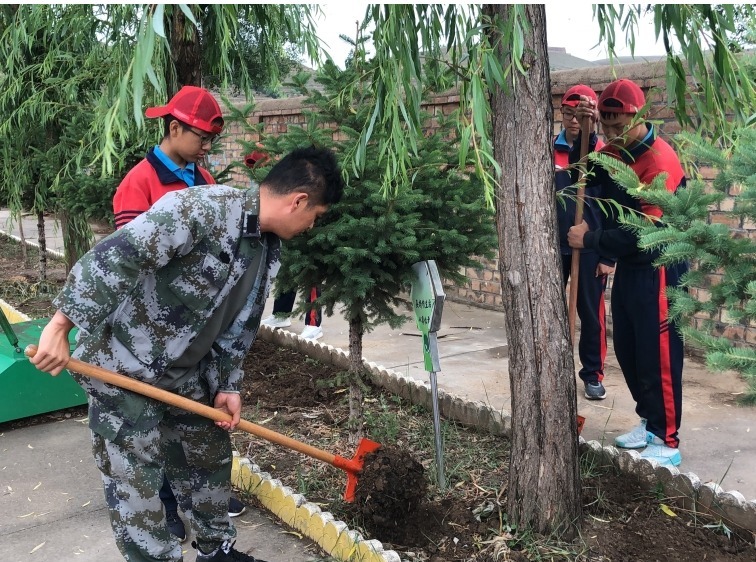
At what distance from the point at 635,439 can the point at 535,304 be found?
59.0 inches

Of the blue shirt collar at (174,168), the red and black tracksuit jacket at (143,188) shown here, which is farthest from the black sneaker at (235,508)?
the blue shirt collar at (174,168)

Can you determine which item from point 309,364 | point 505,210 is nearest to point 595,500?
point 505,210

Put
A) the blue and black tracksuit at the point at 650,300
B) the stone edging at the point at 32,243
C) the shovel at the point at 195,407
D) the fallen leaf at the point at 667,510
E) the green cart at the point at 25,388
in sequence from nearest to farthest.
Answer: the shovel at the point at 195,407
the fallen leaf at the point at 667,510
the blue and black tracksuit at the point at 650,300
the green cart at the point at 25,388
the stone edging at the point at 32,243

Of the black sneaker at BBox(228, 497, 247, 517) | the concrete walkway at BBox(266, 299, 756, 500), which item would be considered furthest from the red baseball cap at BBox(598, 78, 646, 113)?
the black sneaker at BBox(228, 497, 247, 517)

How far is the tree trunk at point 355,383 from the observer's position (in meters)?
4.06

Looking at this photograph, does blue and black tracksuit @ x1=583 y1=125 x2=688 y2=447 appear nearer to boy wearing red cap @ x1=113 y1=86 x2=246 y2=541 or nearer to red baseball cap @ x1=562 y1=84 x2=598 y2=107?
red baseball cap @ x1=562 y1=84 x2=598 y2=107

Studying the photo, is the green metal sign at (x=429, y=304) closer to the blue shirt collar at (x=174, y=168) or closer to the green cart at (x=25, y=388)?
A: the blue shirt collar at (x=174, y=168)

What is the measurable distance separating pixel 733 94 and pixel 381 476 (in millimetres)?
2011

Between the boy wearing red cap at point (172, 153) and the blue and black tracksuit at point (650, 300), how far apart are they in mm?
1838

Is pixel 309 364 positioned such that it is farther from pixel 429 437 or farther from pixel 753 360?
pixel 753 360

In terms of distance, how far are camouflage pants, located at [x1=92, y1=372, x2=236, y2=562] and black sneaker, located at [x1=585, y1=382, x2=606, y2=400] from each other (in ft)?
8.75

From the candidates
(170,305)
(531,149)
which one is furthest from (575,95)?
(170,305)

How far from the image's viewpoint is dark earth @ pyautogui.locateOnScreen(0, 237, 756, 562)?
9.67 feet

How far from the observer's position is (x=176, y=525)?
3.39 m
